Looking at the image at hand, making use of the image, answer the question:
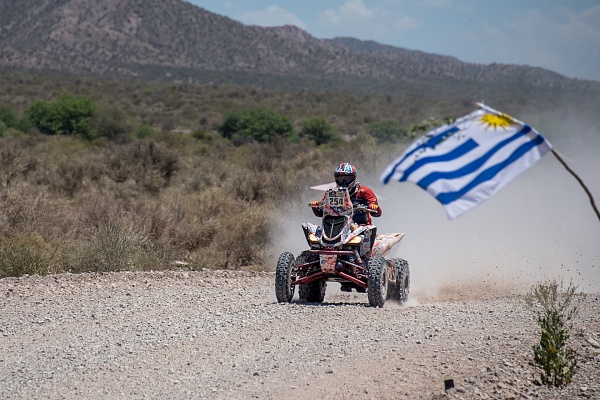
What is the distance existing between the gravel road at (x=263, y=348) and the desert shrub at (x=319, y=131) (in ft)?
125

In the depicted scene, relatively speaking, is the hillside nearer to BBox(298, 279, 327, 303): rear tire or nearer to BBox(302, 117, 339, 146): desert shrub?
BBox(302, 117, 339, 146): desert shrub

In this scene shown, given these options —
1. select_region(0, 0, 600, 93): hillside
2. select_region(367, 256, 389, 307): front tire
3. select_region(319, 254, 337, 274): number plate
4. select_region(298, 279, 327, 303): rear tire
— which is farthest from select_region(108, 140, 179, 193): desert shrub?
select_region(0, 0, 600, 93): hillside

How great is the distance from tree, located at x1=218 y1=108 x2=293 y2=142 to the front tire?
37037 mm

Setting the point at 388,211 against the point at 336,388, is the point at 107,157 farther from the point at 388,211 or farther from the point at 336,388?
the point at 336,388

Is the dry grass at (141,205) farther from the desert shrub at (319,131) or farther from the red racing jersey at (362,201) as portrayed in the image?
the desert shrub at (319,131)

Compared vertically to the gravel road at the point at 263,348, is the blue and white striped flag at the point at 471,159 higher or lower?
higher

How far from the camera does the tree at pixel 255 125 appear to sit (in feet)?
168

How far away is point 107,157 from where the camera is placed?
31312 mm

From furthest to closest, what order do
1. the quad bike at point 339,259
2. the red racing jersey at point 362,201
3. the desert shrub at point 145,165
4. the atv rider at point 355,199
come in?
1. the desert shrub at point 145,165
2. the red racing jersey at point 362,201
3. the atv rider at point 355,199
4. the quad bike at point 339,259

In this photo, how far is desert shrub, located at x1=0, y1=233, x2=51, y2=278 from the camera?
52.3 ft

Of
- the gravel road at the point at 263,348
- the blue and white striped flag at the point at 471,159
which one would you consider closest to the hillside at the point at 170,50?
the gravel road at the point at 263,348

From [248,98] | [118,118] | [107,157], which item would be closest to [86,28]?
[248,98]

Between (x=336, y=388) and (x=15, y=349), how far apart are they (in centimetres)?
395

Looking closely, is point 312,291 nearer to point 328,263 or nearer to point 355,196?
point 328,263
